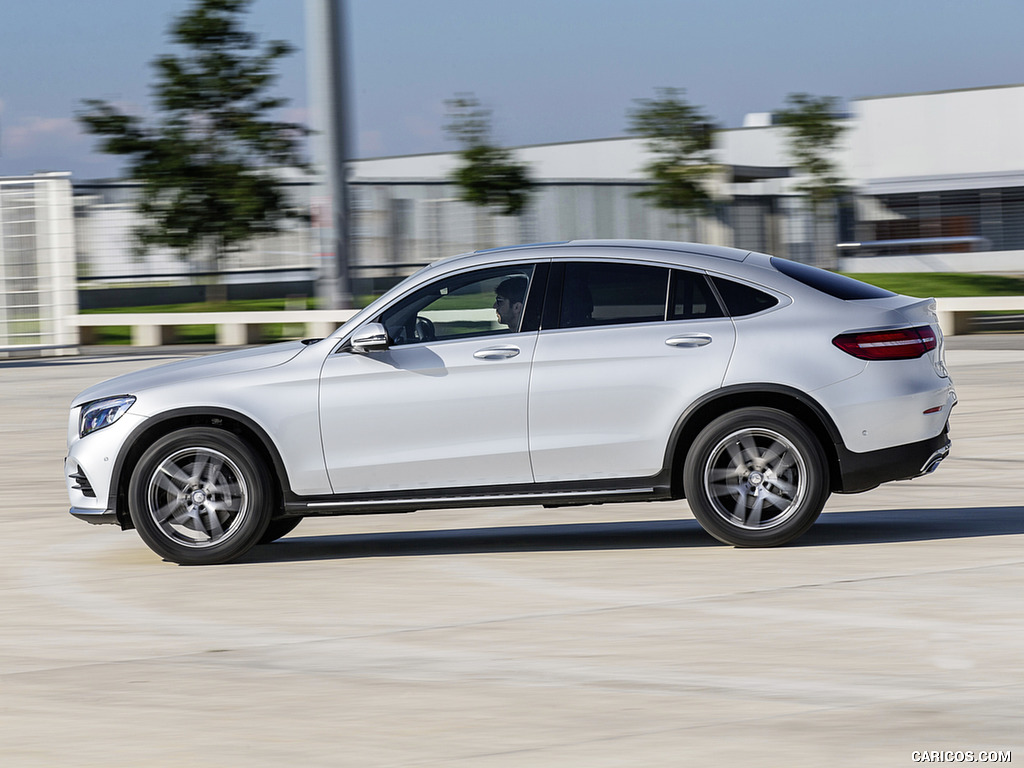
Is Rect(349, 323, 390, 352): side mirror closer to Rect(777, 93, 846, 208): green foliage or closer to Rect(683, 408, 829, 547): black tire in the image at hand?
Rect(683, 408, 829, 547): black tire

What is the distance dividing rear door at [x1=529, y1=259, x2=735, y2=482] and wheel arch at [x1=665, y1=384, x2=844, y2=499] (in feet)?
0.17

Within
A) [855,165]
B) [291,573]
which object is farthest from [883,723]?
[855,165]

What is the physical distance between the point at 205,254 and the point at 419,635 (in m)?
29.8

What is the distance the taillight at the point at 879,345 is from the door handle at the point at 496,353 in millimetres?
1719

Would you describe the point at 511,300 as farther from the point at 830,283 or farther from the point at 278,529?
the point at 278,529

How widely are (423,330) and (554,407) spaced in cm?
87

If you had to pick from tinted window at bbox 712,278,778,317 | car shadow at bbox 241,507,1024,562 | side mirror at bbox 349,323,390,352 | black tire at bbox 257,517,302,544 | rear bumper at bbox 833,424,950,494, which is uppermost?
tinted window at bbox 712,278,778,317

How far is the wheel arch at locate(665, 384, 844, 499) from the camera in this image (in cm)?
766

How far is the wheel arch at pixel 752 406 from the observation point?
25.1 feet

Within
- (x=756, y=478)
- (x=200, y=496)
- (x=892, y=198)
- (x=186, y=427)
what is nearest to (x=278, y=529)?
(x=200, y=496)

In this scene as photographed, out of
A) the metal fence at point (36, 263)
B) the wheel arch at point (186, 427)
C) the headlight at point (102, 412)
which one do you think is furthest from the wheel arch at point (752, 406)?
the metal fence at point (36, 263)

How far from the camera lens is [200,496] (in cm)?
798

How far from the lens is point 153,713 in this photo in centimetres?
519

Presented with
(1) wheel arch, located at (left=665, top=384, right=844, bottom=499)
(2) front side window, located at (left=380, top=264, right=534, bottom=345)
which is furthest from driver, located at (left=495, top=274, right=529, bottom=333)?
(1) wheel arch, located at (left=665, top=384, right=844, bottom=499)
